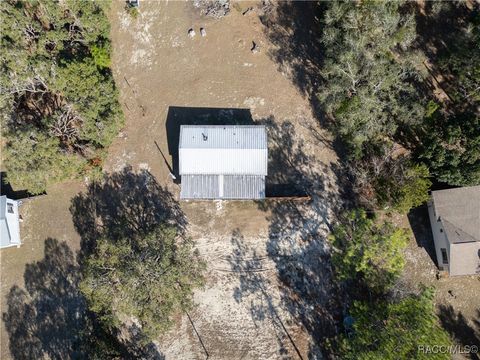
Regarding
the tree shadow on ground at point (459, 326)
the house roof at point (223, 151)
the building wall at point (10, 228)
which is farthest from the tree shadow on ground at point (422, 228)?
the building wall at point (10, 228)

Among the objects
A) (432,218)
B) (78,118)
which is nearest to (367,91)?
(432,218)

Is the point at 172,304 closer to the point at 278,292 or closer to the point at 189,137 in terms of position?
the point at 278,292

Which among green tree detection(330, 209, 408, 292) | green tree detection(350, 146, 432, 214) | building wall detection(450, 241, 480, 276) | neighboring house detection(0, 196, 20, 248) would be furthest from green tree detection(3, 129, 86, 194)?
building wall detection(450, 241, 480, 276)

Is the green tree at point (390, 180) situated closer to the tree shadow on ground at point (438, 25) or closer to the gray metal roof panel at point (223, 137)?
the gray metal roof panel at point (223, 137)

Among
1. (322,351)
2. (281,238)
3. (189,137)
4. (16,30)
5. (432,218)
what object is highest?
(16,30)

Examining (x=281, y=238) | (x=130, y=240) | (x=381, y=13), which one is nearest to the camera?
(x=381, y=13)

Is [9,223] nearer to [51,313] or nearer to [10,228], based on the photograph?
[10,228]
